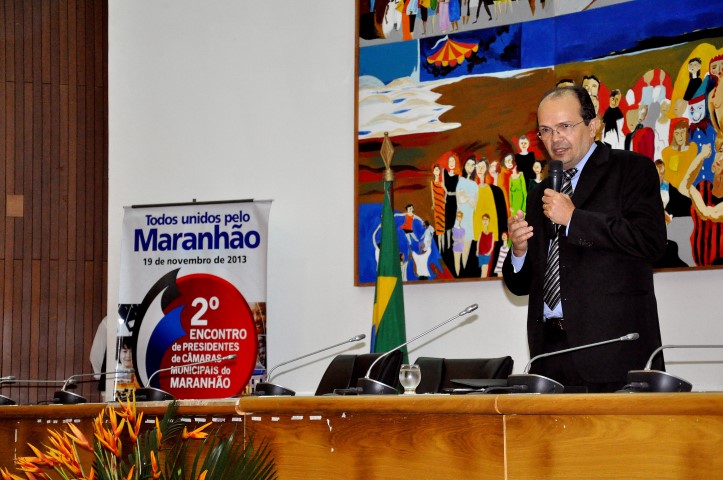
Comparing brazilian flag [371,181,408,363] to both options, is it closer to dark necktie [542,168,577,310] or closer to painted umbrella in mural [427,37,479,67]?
painted umbrella in mural [427,37,479,67]

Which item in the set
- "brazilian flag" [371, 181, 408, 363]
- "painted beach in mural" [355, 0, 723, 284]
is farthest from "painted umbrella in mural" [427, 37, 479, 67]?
"brazilian flag" [371, 181, 408, 363]

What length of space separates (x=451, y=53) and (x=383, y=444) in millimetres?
3639

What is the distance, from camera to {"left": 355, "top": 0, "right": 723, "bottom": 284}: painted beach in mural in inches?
196

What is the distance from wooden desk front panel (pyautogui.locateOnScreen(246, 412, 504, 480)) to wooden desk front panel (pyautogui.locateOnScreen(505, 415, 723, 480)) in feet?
0.26

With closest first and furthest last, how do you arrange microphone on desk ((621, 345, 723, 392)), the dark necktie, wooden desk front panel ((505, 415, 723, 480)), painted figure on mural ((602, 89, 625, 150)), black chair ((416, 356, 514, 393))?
wooden desk front panel ((505, 415, 723, 480)) < microphone on desk ((621, 345, 723, 392)) < the dark necktie < black chair ((416, 356, 514, 393)) < painted figure on mural ((602, 89, 625, 150))

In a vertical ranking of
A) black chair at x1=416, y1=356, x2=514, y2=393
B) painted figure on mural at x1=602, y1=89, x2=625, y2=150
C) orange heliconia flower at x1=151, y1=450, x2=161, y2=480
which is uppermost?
painted figure on mural at x1=602, y1=89, x2=625, y2=150

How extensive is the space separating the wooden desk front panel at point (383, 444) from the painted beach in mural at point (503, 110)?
2.71 meters

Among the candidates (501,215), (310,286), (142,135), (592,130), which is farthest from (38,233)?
(592,130)

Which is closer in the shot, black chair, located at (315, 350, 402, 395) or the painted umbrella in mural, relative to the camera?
black chair, located at (315, 350, 402, 395)

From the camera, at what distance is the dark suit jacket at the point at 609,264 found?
3.04 m

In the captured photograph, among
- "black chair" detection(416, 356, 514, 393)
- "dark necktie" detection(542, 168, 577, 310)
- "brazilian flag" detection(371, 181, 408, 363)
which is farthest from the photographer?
"brazilian flag" detection(371, 181, 408, 363)

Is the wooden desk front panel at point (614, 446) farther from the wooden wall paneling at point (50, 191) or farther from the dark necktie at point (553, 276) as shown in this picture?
the wooden wall paneling at point (50, 191)

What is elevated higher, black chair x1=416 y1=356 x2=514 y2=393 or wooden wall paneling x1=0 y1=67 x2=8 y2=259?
wooden wall paneling x1=0 y1=67 x2=8 y2=259

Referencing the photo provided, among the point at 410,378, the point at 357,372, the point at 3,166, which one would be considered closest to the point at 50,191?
the point at 3,166
